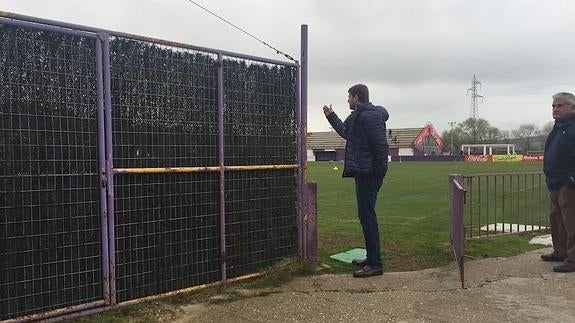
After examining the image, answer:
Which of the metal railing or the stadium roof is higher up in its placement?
the stadium roof

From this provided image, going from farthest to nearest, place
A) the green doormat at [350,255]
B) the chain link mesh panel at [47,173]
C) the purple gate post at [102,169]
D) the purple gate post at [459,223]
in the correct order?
the green doormat at [350,255] → the purple gate post at [459,223] → the purple gate post at [102,169] → the chain link mesh panel at [47,173]

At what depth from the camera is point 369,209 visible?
245 inches

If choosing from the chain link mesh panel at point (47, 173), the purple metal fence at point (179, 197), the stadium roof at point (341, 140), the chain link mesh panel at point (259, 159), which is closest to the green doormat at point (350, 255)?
the purple metal fence at point (179, 197)

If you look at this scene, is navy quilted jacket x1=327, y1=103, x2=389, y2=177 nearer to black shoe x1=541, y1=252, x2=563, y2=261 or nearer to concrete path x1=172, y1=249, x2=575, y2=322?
concrete path x1=172, y1=249, x2=575, y2=322

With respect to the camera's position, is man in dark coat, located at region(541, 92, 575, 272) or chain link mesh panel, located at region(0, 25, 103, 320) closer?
chain link mesh panel, located at region(0, 25, 103, 320)

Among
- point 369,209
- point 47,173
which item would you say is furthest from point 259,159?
point 47,173

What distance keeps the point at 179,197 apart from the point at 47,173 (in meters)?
1.30

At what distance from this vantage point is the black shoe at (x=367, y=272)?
6145 millimetres

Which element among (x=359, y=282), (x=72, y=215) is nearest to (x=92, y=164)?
(x=72, y=215)

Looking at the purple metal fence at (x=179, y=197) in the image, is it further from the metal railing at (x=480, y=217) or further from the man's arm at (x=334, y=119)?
the metal railing at (x=480, y=217)

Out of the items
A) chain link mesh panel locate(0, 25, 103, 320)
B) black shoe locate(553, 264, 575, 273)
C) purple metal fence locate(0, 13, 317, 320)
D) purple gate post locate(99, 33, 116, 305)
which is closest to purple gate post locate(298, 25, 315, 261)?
purple metal fence locate(0, 13, 317, 320)

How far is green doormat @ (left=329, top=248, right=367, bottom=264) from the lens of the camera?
7.05m

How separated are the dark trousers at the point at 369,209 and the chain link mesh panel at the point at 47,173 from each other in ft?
9.62

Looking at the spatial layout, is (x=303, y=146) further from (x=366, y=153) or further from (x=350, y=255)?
(x=350, y=255)
